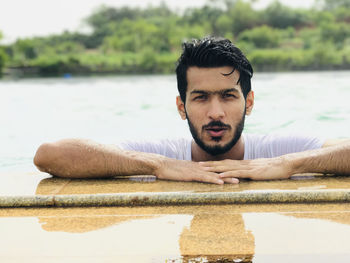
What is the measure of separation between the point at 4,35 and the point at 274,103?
42.6 metres

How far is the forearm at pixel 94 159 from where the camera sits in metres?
2.68

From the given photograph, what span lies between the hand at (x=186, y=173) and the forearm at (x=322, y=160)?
40 centimetres

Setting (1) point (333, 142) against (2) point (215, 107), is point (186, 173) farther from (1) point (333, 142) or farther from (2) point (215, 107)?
(1) point (333, 142)

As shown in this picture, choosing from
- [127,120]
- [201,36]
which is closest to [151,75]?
[201,36]

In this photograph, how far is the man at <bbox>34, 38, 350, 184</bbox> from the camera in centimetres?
256

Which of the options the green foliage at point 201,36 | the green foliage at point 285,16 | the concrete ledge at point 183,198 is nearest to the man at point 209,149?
the concrete ledge at point 183,198

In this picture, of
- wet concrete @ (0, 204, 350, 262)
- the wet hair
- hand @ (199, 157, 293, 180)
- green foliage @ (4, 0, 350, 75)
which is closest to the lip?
hand @ (199, 157, 293, 180)

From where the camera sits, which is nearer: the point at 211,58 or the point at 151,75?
the point at 211,58

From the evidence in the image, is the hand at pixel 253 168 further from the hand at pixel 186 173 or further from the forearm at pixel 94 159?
the forearm at pixel 94 159

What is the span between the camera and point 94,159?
8.79 ft

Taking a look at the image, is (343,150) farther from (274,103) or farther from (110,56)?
(110,56)

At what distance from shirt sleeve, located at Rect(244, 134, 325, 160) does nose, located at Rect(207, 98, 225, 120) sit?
482 mm

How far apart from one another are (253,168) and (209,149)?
0.28 meters

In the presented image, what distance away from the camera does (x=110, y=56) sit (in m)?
46.8
